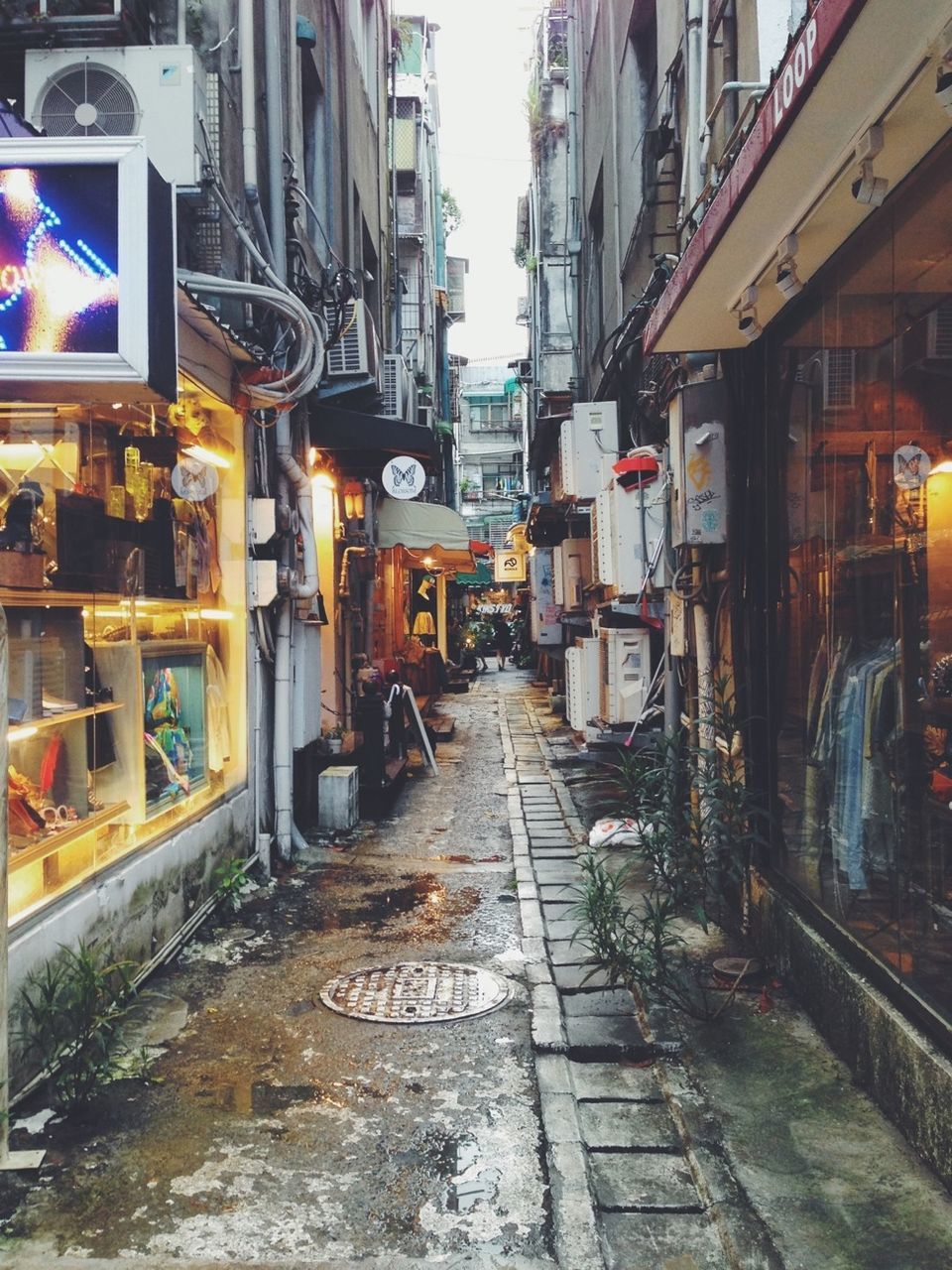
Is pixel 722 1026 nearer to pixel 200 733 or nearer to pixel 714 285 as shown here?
pixel 714 285

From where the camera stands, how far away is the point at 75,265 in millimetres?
5023

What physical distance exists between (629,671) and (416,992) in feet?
22.3

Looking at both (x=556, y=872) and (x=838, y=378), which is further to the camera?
(x=556, y=872)

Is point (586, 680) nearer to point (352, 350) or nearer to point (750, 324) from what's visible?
point (352, 350)

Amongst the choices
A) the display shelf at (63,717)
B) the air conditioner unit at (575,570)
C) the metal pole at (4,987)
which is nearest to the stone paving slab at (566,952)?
the display shelf at (63,717)

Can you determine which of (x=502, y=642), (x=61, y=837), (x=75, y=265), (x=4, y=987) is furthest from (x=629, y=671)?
(x=502, y=642)

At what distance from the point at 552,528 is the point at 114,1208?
1862cm

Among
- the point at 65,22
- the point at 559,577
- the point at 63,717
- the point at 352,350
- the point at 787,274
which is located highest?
the point at 65,22

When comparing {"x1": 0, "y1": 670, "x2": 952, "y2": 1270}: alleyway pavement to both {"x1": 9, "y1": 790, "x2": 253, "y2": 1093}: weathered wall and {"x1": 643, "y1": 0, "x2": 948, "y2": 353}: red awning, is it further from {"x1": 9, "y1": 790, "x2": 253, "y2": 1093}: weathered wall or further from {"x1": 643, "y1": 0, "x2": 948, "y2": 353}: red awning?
{"x1": 643, "y1": 0, "x2": 948, "y2": 353}: red awning

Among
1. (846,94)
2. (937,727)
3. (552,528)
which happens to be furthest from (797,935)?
(552,528)

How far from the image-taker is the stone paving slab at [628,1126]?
477 cm

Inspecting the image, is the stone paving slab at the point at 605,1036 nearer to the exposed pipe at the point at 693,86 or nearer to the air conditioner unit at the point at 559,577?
the exposed pipe at the point at 693,86

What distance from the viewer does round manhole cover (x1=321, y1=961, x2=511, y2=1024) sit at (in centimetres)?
639

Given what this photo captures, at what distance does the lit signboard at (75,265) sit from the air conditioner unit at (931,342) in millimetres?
3755
